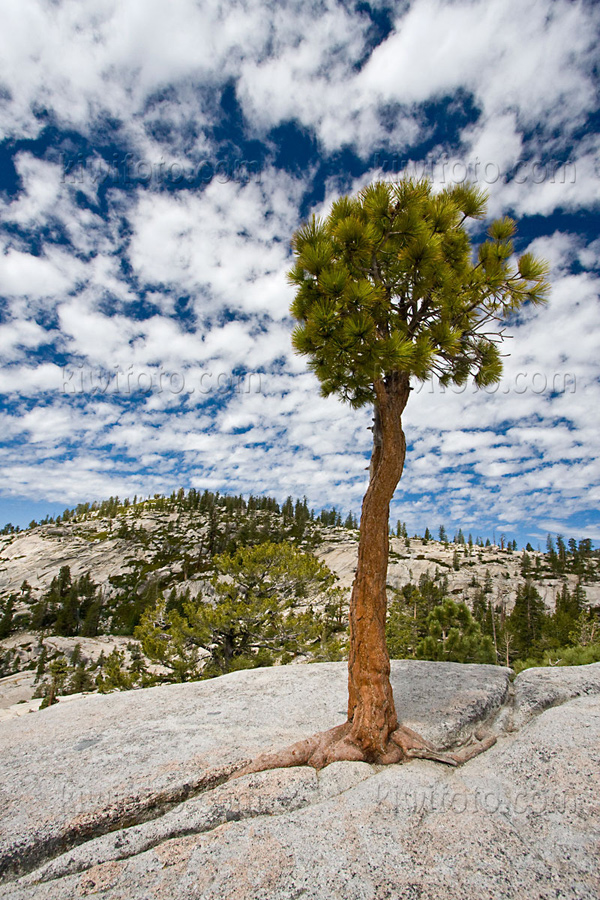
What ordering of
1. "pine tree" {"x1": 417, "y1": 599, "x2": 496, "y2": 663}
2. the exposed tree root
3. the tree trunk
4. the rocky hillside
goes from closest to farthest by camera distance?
the exposed tree root, the tree trunk, "pine tree" {"x1": 417, "y1": 599, "x2": 496, "y2": 663}, the rocky hillside

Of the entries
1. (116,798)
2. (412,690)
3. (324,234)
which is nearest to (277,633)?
(412,690)

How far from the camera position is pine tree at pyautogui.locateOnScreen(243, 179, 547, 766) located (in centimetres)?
754

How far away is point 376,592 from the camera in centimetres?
812

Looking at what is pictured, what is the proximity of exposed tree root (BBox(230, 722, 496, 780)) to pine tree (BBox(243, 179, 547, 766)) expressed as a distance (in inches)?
1.1

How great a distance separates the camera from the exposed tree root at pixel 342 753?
700 centimetres

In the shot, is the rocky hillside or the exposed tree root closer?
the exposed tree root

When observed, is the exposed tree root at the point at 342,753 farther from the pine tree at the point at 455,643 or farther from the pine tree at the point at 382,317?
the pine tree at the point at 455,643

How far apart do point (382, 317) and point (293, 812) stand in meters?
9.05

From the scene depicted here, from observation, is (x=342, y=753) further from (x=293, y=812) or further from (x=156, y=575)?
(x=156, y=575)

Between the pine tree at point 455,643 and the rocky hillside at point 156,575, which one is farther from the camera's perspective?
the rocky hillside at point 156,575

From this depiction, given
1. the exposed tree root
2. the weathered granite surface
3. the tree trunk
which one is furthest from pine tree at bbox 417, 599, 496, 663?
the tree trunk

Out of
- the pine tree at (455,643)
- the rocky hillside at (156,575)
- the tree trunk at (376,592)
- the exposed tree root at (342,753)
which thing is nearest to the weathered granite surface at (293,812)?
the exposed tree root at (342,753)

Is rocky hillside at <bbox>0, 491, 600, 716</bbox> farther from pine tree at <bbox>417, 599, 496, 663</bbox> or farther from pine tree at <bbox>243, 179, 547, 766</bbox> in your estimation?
pine tree at <bbox>243, 179, 547, 766</bbox>

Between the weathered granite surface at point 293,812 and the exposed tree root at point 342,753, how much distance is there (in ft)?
0.77
